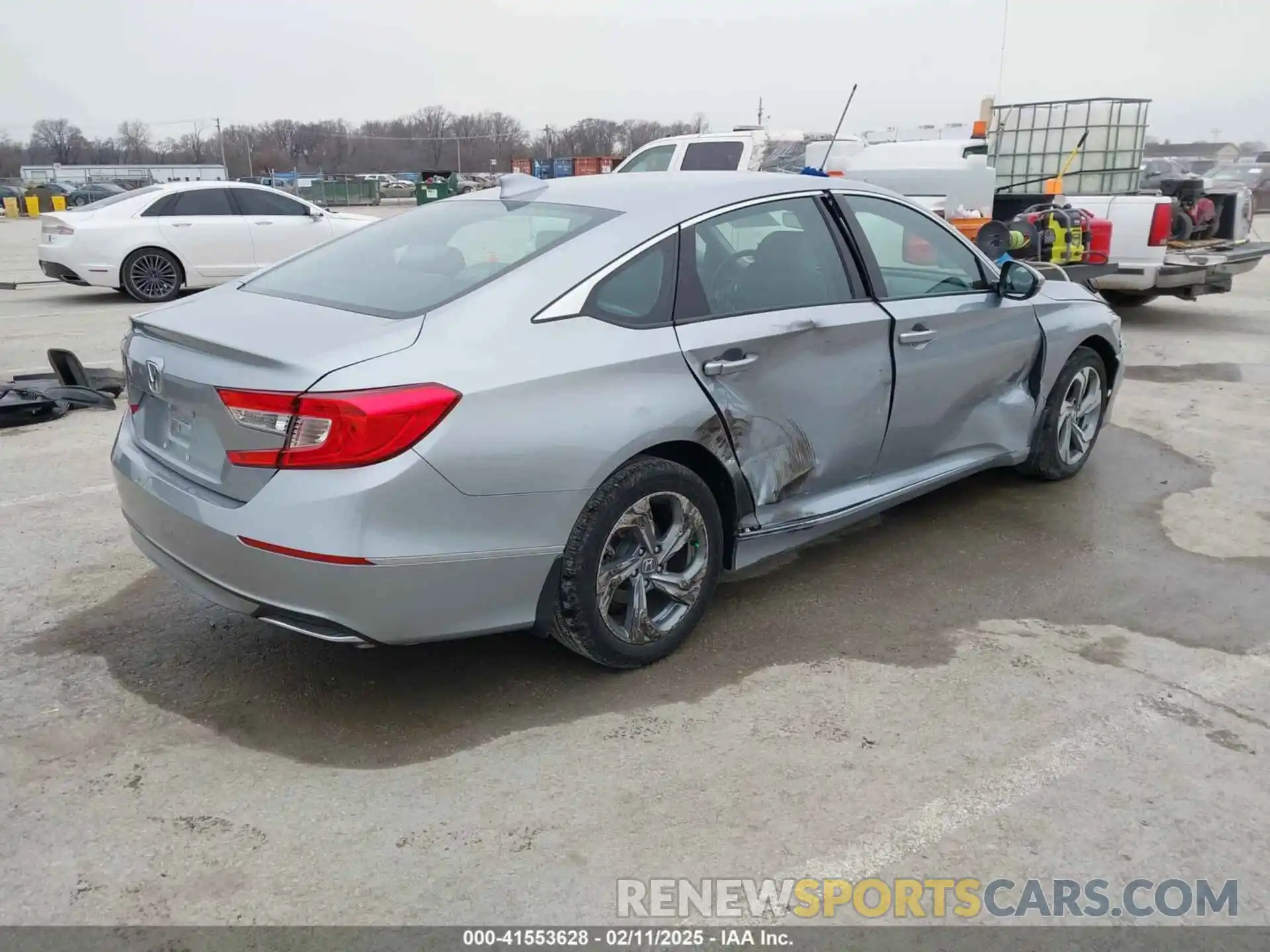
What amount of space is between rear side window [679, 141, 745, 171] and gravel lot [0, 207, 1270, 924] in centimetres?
845

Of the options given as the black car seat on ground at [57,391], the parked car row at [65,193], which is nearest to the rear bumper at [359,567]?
the black car seat on ground at [57,391]

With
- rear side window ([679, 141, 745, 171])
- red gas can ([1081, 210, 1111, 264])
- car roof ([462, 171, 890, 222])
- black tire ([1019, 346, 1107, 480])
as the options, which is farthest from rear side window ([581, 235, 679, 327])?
rear side window ([679, 141, 745, 171])

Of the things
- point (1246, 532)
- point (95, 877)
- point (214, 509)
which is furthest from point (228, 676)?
point (1246, 532)

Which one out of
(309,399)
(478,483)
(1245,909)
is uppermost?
(309,399)

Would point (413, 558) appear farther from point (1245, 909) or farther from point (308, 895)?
point (1245, 909)

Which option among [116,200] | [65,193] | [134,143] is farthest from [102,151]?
[116,200]

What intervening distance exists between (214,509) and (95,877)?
98cm

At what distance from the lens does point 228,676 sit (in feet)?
11.3

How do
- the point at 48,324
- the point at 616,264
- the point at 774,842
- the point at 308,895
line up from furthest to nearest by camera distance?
the point at 48,324 → the point at 616,264 → the point at 774,842 → the point at 308,895

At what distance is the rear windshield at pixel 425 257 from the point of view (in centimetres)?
323

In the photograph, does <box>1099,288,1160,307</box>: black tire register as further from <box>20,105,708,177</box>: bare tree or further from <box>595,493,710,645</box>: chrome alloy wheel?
<box>20,105,708,177</box>: bare tree

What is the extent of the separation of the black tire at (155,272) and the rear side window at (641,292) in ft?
34.9

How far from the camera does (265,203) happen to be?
42.9ft

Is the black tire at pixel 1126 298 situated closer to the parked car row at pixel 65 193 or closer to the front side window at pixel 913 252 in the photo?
the front side window at pixel 913 252
